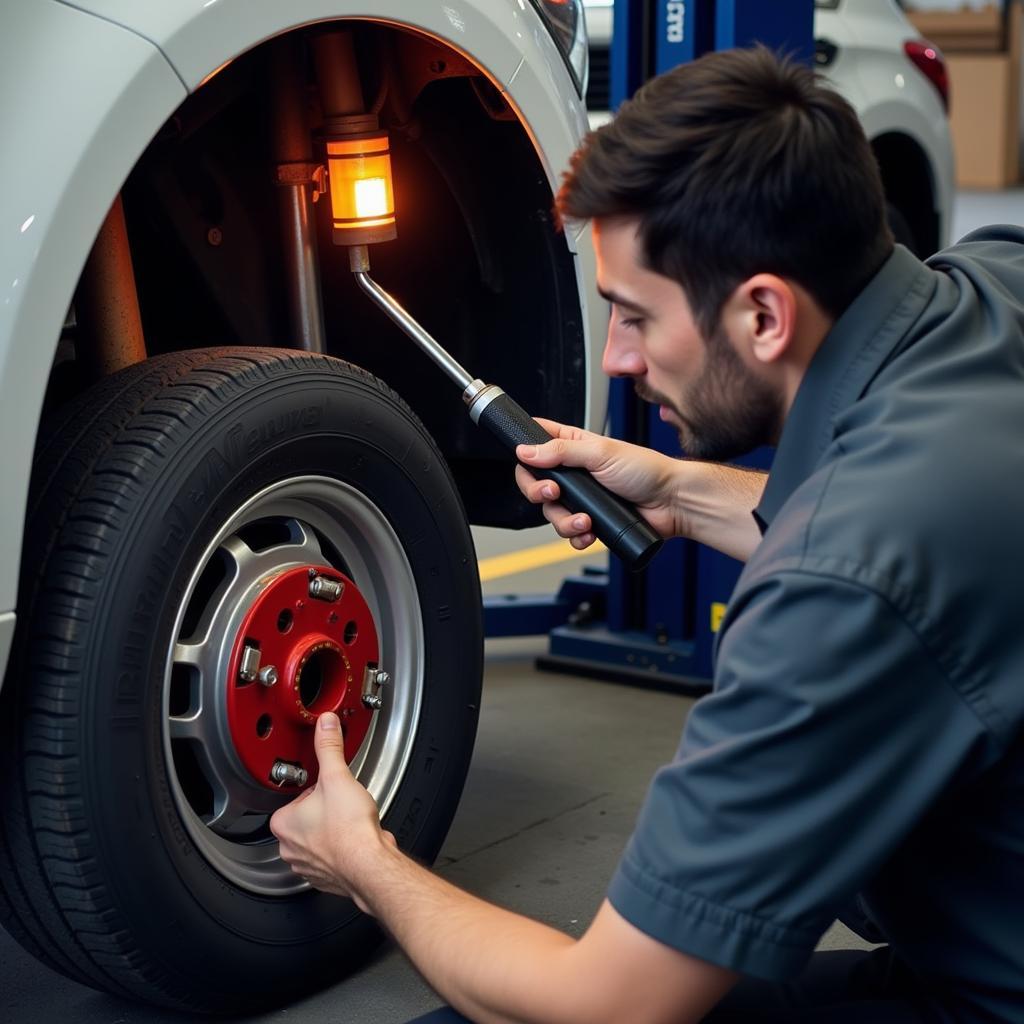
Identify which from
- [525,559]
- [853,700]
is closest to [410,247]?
[853,700]

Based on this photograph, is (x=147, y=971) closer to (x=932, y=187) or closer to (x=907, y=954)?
(x=907, y=954)

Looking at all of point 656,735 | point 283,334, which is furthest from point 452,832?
point 283,334

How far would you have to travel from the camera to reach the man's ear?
1227 mm

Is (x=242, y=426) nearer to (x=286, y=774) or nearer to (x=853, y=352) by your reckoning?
(x=286, y=774)

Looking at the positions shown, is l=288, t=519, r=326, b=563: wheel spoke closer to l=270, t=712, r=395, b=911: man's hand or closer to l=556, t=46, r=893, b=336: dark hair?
l=270, t=712, r=395, b=911: man's hand

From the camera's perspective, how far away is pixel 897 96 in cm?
430

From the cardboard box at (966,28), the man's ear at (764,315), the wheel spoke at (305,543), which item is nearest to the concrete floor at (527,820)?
the wheel spoke at (305,543)

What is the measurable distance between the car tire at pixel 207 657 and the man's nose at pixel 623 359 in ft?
1.44

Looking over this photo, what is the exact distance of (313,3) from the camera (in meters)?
1.71

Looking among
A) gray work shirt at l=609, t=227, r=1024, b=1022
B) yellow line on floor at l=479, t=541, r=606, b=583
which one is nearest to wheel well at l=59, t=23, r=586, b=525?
gray work shirt at l=609, t=227, r=1024, b=1022

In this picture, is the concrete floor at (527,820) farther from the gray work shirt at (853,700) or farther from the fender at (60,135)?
the gray work shirt at (853,700)

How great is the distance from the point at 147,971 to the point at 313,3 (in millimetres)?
1047

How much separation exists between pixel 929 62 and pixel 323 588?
3.42 m

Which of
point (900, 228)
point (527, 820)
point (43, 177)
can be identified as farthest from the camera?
point (900, 228)
